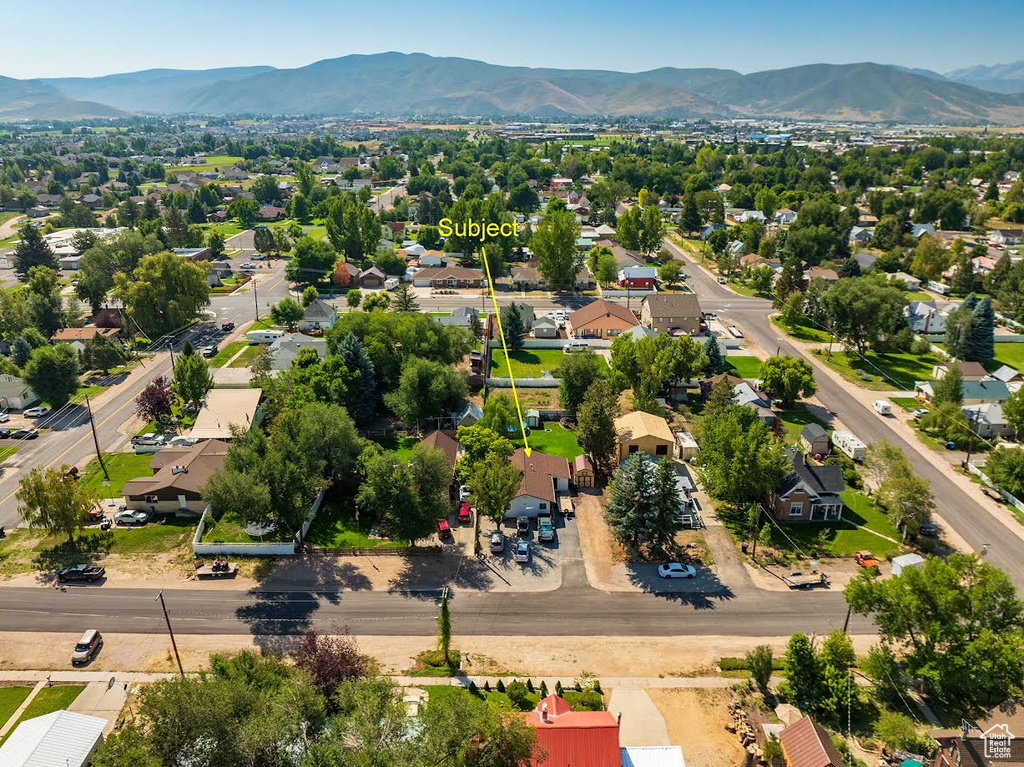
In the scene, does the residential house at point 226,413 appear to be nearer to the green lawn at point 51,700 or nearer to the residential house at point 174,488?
the residential house at point 174,488

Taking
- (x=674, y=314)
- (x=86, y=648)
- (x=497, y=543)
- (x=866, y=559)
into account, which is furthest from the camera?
(x=674, y=314)

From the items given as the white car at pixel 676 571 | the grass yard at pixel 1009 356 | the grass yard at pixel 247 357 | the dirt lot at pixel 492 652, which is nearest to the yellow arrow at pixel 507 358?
the white car at pixel 676 571

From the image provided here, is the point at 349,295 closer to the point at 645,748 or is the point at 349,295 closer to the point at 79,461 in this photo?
the point at 79,461

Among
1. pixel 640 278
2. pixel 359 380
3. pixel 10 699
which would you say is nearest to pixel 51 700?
pixel 10 699

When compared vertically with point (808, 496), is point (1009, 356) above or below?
below

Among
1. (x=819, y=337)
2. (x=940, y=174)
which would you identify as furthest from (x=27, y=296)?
(x=940, y=174)

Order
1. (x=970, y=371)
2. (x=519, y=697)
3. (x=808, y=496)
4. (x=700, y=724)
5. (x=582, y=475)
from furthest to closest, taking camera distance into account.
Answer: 1. (x=970, y=371)
2. (x=582, y=475)
3. (x=808, y=496)
4. (x=519, y=697)
5. (x=700, y=724)

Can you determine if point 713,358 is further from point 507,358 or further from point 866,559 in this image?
point 866,559
